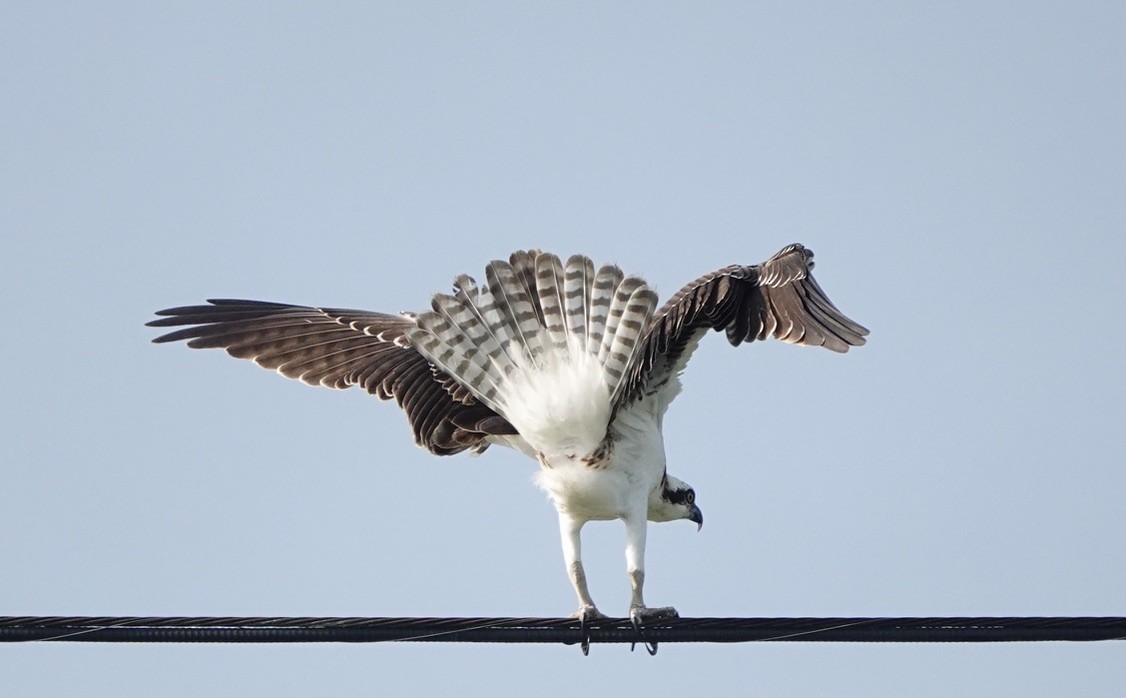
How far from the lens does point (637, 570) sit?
8.61m

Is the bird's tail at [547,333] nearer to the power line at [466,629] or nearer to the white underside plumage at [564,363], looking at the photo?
the white underside plumage at [564,363]

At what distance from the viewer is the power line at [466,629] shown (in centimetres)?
605

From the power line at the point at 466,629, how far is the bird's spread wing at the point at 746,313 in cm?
218

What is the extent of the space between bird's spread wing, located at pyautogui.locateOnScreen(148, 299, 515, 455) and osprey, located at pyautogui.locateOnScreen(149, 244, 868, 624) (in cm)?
60

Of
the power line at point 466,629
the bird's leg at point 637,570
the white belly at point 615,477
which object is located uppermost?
the white belly at point 615,477

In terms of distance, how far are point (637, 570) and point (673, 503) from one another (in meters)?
1.26

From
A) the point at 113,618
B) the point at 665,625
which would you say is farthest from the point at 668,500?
the point at 113,618

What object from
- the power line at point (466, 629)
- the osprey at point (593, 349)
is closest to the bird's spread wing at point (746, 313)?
the osprey at point (593, 349)

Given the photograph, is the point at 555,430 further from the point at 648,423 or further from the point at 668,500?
the point at 668,500

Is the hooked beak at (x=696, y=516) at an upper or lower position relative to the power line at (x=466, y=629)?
upper

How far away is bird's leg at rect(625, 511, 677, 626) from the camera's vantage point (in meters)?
8.33

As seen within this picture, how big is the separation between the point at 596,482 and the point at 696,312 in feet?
3.76

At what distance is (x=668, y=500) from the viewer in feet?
32.0

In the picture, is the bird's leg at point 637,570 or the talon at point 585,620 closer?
the talon at point 585,620
